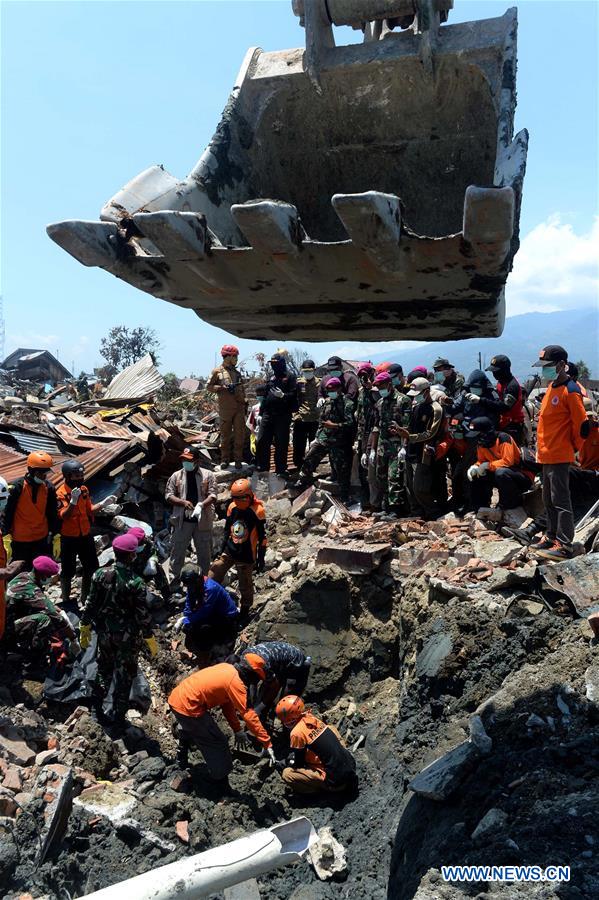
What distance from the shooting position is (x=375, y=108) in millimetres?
3572

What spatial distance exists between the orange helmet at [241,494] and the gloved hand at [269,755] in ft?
7.65

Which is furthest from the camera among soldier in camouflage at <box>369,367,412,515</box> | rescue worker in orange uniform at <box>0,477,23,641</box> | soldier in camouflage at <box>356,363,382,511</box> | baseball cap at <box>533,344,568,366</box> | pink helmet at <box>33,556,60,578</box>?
soldier in camouflage at <box>356,363,382,511</box>

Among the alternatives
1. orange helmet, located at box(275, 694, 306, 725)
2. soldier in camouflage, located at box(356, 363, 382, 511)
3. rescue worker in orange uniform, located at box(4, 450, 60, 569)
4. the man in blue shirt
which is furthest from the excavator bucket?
soldier in camouflage, located at box(356, 363, 382, 511)

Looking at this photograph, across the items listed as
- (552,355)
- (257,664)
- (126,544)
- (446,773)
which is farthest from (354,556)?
(446,773)

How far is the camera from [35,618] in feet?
21.2

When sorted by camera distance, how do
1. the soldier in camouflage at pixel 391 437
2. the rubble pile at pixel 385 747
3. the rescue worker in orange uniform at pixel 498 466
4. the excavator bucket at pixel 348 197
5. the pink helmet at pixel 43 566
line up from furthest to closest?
1. the soldier in camouflage at pixel 391 437
2. the rescue worker in orange uniform at pixel 498 466
3. the pink helmet at pixel 43 566
4. the rubble pile at pixel 385 747
5. the excavator bucket at pixel 348 197

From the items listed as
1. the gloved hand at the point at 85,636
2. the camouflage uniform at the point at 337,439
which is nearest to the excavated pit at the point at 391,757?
the gloved hand at the point at 85,636

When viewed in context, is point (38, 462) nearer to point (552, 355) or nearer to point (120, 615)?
point (120, 615)

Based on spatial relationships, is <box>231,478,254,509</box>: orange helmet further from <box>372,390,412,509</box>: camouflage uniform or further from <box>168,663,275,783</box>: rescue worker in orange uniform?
<box>168,663,275,783</box>: rescue worker in orange uniform

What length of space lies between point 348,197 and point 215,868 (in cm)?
284

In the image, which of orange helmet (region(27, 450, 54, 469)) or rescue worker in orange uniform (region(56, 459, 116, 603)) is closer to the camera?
orange helmet (region(27, 450, 54, 469))

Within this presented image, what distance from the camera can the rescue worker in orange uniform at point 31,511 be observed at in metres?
6.95

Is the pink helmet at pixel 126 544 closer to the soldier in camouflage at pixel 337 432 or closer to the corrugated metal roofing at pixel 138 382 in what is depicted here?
the soldier in camouflage at pixel 337 432

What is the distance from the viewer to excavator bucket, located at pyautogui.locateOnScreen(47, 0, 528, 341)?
2.51 meters
